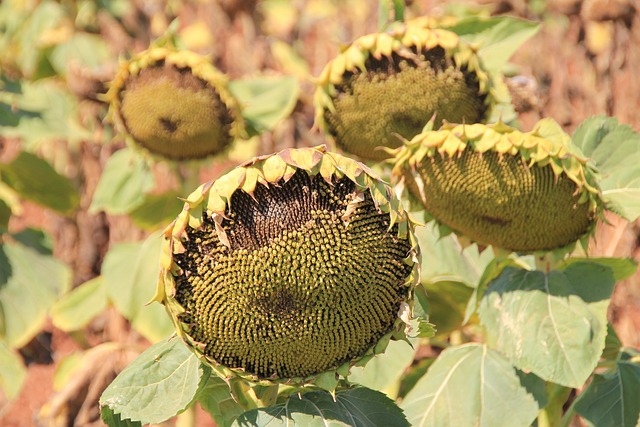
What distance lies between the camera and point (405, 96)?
84.4 inches

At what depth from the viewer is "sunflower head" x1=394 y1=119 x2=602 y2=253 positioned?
5.86 feet

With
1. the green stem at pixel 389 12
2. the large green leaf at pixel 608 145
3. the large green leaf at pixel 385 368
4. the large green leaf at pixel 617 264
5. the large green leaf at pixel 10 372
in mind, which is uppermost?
the green stem at pixel 389 12

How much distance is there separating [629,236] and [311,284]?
10.7ft

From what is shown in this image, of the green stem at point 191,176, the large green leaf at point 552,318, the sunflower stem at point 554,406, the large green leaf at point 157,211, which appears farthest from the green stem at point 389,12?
the large green leaf at point 157,211

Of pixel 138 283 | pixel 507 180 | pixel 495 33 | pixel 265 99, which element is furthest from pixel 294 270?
pixel 265 99

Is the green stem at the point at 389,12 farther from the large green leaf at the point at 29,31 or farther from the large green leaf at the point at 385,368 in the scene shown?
the large green leaf at the point at 29,31

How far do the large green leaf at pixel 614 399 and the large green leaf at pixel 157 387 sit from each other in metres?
0.86

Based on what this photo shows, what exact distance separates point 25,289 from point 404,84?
1.67 m

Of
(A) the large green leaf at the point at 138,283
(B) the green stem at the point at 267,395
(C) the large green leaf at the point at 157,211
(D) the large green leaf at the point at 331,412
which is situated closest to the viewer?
(D) the large green leaf at the point at 331,412

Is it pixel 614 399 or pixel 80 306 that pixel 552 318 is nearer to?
pixel 614 399

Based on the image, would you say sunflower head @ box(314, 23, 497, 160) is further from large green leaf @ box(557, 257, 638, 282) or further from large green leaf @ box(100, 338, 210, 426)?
large green leaf @ box(100, 338, 210, 426)

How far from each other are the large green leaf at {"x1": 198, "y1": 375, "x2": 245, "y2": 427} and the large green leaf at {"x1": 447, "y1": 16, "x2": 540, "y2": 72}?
1065mm

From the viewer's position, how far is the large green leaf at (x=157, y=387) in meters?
1.55

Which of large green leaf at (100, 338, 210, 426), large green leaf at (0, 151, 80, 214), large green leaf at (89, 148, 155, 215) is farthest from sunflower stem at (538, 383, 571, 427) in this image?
large green leaf at (0, 151, 80, 214)
